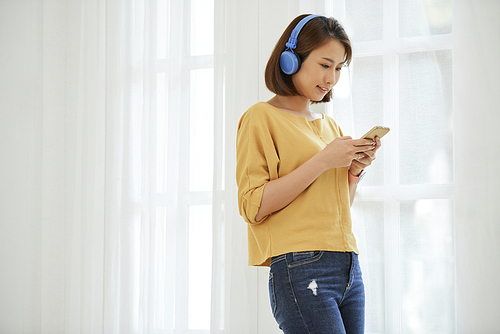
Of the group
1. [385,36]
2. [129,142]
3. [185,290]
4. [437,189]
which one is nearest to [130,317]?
[185,290]

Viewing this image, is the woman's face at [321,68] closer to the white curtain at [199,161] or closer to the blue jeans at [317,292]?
the blue jeans at [317,292]

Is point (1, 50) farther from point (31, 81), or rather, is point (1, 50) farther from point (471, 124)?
point (471, 124)

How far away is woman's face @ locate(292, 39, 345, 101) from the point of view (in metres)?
1.10

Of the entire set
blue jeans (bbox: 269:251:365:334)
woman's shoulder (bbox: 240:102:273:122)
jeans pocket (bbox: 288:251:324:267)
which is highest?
woman's shoulder (bbox: 240:102:273:122)

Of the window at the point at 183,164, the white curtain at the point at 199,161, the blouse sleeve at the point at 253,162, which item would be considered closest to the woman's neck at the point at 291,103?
the blouse sleeve at the point at 253,162

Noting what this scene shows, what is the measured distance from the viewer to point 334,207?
1055 millimetres

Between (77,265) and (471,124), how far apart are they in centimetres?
196

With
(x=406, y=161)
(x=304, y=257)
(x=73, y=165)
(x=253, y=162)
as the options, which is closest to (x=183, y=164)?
(x=73, y=165)

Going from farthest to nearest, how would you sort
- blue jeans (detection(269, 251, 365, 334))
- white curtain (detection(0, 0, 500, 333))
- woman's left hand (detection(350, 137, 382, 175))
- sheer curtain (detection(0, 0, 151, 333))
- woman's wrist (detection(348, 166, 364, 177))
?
1. sheer curtain (detection(0, 0, 151, 333))
2. white curtain (detection(0, 0, 500, 333))
3. woman's wrist (detection(348, 166, 364, 177))
4. woman's left hand (detection(350, 137, 382, 175))
5. blue jeans (detection(269, 251, 365, 334))

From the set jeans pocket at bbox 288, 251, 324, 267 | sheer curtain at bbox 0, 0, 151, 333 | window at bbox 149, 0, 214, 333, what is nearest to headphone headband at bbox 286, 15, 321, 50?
jeans pocket at bbox 288, 251, 324, 267

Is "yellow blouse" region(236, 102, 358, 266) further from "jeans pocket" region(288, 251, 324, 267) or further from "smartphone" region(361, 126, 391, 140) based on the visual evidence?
"smartphone" region(361, 126, 391, 140)

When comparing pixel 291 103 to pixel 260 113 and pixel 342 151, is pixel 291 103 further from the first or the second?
pixel 342 151

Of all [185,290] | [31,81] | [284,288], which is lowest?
[185,290]

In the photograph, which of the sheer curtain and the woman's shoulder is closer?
the woman's shoulder
